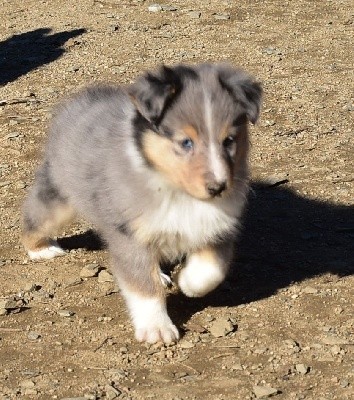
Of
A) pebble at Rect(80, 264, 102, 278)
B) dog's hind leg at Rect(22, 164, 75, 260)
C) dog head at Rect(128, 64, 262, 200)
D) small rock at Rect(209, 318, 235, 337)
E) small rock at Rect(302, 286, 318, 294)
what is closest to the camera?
dog head at Rect(128, 64, 262, 200)

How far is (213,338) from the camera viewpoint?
5863 mm

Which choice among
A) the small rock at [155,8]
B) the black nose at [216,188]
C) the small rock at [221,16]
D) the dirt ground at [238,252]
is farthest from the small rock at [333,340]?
the small rock at [155,8]

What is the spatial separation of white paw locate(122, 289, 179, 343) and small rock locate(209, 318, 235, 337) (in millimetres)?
216

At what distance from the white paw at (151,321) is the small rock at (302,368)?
0.72 m

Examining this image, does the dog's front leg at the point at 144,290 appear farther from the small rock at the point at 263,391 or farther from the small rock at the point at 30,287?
the small rock at the point at 30,287

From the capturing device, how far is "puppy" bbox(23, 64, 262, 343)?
17.7 feet

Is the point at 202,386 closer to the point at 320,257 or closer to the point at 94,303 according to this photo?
the point at 94,303

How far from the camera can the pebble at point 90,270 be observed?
22.0ft

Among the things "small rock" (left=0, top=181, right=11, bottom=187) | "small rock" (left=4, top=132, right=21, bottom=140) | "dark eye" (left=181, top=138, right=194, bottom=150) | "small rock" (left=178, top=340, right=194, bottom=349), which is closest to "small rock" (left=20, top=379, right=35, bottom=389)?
"small rock" (left=178, top=340, right=194, bottom=349)

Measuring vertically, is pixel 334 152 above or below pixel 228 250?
below

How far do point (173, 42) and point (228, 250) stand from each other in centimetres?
610

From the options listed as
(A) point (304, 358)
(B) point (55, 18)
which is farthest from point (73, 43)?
(A) point (304, 358)

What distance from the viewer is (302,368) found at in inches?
216

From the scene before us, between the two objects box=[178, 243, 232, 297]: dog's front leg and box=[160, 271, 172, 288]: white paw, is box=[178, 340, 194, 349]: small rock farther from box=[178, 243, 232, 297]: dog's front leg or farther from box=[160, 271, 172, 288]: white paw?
box=[160, 271, 172, 288]: white paw
